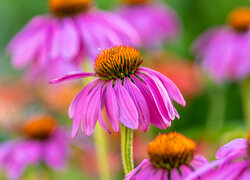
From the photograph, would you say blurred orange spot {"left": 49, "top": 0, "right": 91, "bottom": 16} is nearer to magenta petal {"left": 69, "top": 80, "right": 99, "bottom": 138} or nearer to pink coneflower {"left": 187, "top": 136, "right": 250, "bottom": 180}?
magenta petal {"left": 69, "top": 80, "right": 99, "bottom": 138}

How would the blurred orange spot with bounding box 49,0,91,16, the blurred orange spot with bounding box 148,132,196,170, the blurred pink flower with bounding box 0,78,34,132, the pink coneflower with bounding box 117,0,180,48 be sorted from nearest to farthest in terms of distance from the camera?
the blurred orange spot with bounding box 148,132,196,170
the blurred orange spot with bounding box 49,0,91,16
the blurred pink flower with bounding box 0,78,34,132
the pink coneflower with bounding box 117,0,180,48

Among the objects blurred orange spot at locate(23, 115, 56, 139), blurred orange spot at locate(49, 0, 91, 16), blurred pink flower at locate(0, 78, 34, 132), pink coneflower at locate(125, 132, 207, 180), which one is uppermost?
blurred orange spot at locate(49, 0, 91, 16)

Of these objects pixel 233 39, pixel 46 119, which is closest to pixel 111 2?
pixel 233 39

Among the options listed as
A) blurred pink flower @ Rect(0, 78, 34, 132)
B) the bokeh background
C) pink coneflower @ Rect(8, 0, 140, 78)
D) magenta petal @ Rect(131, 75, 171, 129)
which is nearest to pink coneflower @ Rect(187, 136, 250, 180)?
magenta petal @ Rect(131, 75, 171, 129)

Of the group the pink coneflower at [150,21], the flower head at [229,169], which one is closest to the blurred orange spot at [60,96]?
the pink coneflower at [150,21]

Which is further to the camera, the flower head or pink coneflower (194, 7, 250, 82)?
pink coneflower (194, 7, 250, 82)

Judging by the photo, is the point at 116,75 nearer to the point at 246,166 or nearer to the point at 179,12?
the point at 246,166

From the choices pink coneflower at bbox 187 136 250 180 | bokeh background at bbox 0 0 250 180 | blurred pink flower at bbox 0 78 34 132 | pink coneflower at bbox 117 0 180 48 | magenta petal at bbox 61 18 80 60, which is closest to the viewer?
pink coneflower at bbox 187 136 250 180

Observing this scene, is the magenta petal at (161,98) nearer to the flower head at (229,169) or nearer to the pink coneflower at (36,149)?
the flower head at (229,169)
